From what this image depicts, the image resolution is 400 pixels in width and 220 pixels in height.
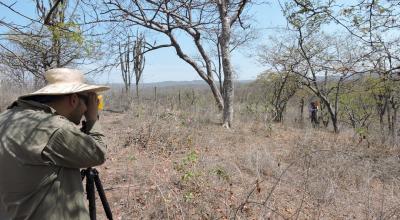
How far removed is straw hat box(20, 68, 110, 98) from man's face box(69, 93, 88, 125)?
6cm

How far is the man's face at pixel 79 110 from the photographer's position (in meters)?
2.12

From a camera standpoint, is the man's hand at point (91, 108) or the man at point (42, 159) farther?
the man's hand at point (91, 108)

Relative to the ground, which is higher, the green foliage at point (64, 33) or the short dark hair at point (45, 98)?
the green foliage at point (64, 33)

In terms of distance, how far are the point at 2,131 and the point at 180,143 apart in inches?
232

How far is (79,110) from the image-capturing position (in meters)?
2.15

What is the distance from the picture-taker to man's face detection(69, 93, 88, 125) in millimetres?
2123

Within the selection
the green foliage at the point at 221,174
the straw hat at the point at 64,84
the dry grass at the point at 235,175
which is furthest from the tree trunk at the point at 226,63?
the straw hat at the point at 64,84

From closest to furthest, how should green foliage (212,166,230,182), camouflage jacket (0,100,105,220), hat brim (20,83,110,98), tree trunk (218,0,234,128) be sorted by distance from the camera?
camouflage jacket (0,100,105,220), hat brim (20,83,110,98), green foliage (212,166,230,182), tree trunk (218,0,234,128)

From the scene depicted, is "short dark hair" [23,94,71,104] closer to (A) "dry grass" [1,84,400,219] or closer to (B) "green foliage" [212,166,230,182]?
(A) "dry grass" [1,84,400,219]

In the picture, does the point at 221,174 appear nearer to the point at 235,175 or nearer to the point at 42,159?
the point at 235,175

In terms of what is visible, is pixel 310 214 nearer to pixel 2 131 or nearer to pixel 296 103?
pixel 2 131

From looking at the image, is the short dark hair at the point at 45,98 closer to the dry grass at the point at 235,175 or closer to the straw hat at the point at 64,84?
the straw hat at the point at 64,84

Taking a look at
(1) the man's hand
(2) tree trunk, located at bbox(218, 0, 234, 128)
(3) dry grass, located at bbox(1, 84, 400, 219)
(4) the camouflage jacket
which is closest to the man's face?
(1) the man's hand

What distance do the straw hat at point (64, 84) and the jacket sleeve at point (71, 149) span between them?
0.25 meters
